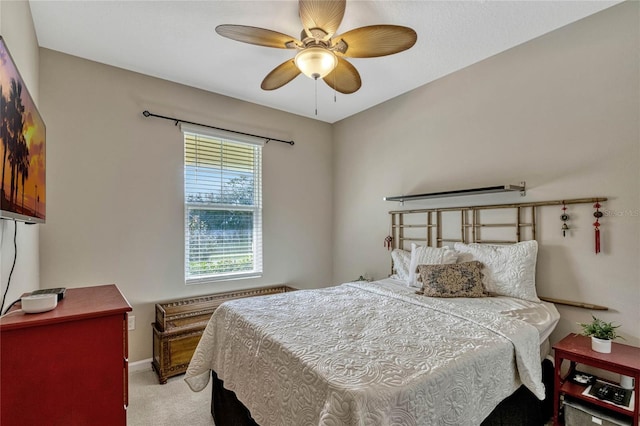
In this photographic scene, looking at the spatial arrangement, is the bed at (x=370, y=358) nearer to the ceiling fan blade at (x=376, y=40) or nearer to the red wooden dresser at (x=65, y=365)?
the red wooden dresser at (x=65, y=365)

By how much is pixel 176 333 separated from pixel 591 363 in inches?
116

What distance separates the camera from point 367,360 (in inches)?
51.9

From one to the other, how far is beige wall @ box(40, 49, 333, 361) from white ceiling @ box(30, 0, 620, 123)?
0.69 ft

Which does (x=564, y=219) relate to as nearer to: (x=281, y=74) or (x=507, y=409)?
(x=507, y=409)

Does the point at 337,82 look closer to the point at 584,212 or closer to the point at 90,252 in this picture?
the point at 584,212

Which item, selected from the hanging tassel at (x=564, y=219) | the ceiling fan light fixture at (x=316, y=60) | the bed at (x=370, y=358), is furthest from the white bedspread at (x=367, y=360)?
the ceiling fan light fixture at (x=316, y=60)

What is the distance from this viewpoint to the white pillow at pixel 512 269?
2.28 metres

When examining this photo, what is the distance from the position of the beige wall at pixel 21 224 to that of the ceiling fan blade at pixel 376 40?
65.4 inches

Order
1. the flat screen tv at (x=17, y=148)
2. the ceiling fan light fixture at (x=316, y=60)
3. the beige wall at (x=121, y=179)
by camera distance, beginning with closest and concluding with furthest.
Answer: the flat screen tv at (x=17, y=148)
the ceiling fan light fixture at (x=316, y=60)
the beige wall at (x=121, y=179)

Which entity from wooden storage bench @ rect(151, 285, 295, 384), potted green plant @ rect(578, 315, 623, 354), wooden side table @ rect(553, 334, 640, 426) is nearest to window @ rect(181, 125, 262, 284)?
wooden storage bench @ rect(151, 285, 295, 384)

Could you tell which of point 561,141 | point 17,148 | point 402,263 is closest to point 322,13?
point 17,148

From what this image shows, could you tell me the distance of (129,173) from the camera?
2922mm

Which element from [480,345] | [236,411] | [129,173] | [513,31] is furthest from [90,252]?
[513,31]

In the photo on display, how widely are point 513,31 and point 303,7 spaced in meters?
1.72
